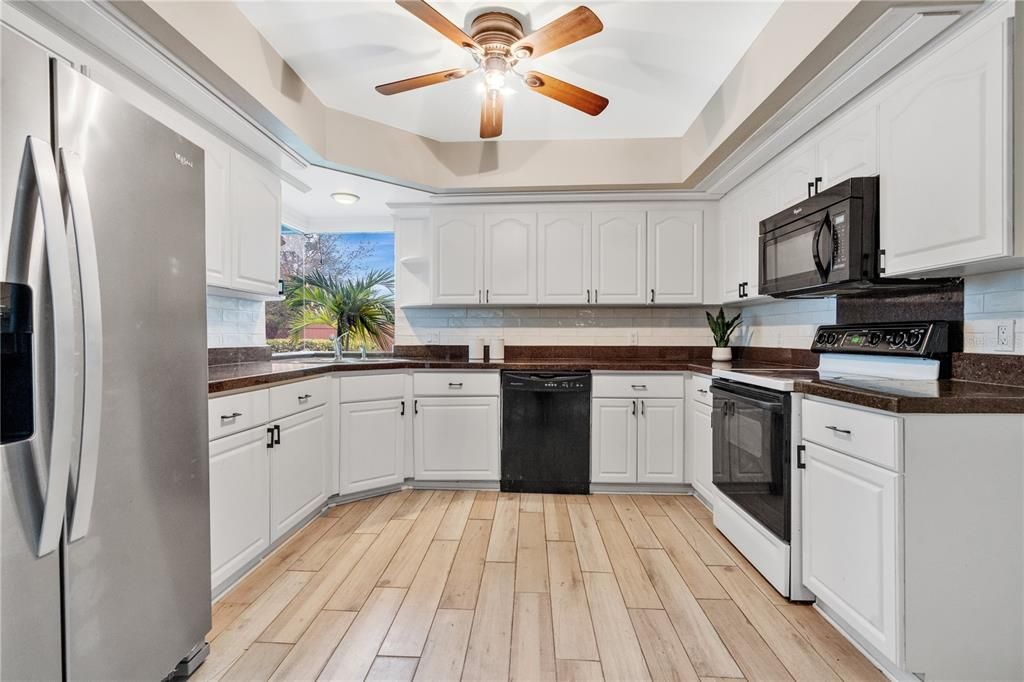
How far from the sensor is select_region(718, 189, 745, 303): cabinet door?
3195 mm

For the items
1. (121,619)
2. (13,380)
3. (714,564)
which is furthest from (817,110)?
(121,619)

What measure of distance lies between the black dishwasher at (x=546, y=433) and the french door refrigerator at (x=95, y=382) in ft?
6.64

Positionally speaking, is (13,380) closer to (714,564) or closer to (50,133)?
(50,133)

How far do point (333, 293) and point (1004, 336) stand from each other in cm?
407

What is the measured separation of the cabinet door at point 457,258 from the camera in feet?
11.8

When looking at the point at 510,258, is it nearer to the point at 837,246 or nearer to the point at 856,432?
the point at 837,246

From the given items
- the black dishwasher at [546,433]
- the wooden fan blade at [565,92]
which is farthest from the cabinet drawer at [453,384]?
the wooden fan blade at [565,92]

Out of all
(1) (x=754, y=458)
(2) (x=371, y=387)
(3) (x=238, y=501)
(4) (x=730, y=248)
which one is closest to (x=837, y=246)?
(1) (x=754, y=458)

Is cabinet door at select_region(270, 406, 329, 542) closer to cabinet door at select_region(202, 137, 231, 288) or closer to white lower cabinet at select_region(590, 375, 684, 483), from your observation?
cabinet door at select_region(202, 137, 231, 288)

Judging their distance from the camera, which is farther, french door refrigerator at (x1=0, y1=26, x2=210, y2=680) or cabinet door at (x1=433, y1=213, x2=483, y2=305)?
cabinet door at (x1=433, y1=213, x2=483, y2=305)

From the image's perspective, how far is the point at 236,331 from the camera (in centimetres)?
294

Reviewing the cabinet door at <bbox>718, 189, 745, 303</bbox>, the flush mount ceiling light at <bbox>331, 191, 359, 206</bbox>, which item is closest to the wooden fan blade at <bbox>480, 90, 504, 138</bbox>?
the flush mount ceiling light at <bbox>331, 191, 359, 206</bbox>

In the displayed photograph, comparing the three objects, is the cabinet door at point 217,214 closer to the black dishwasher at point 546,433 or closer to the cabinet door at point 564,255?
the black dishwasher at point 546,433

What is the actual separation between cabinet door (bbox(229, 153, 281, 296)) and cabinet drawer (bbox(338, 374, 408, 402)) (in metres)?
0.75
